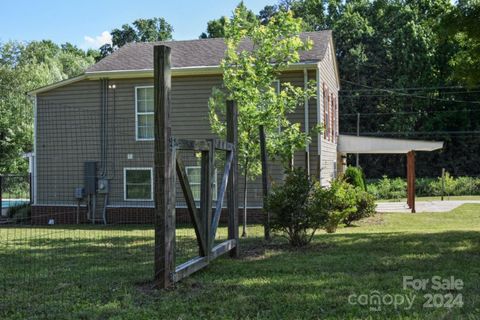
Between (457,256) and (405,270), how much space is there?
157 cm

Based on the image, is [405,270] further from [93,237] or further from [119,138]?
[119,138]

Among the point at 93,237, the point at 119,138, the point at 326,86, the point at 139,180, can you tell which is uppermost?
the point at 326,86

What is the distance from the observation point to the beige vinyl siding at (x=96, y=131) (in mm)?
17578

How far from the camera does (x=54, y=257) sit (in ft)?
30.2

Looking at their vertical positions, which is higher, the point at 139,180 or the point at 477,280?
the point at 139,180

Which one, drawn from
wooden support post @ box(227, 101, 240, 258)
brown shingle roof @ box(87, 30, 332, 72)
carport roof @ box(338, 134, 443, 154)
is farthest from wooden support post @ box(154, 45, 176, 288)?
carport roof @ box(338, 134, 443, 154)

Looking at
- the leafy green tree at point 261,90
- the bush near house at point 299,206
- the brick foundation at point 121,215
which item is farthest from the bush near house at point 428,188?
the bush near house at point 299,206

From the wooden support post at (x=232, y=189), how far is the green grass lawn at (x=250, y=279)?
0.36 m

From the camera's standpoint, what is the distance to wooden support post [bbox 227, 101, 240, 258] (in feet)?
28.3

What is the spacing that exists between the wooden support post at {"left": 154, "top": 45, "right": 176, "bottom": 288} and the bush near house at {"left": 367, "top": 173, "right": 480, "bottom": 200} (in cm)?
2605

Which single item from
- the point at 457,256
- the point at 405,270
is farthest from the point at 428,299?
the point at 457,256

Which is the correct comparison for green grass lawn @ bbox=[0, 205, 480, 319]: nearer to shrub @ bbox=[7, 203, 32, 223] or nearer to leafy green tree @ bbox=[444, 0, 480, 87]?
leafy green tree @ bbox=[444, 0, 480, 87]

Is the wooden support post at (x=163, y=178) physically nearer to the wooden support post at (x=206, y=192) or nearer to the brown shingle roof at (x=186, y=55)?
the wooden support post at (x=206, y=192)

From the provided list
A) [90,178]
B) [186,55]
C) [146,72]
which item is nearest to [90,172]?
[90,178]
